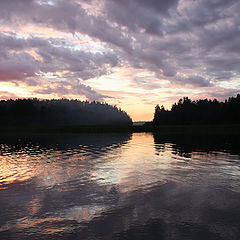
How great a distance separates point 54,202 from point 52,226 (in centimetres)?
344

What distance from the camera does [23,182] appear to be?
19422 mm

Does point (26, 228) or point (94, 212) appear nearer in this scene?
point (26, 228)

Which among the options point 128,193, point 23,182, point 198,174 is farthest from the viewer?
point 198,174

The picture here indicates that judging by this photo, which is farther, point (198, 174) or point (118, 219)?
point (198, 174)

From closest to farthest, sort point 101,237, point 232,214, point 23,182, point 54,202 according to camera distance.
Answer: point 101,237 → point 232,214 → point 54,202 → point 23,182

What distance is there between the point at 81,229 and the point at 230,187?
1216cm

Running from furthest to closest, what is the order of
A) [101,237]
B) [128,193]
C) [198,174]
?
[198,174]
[128,193]
[101,237]

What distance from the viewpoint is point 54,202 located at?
14242 millimetres

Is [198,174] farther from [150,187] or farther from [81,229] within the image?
[81,229]

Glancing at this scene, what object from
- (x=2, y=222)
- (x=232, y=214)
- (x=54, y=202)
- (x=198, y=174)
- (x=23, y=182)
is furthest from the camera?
(x=198, y=174)

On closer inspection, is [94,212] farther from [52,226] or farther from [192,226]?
[192,226]

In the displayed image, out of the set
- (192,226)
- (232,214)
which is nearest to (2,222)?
(192,226)

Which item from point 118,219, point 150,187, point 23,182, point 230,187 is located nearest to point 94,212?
point 118,219

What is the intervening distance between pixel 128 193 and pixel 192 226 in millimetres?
5820
